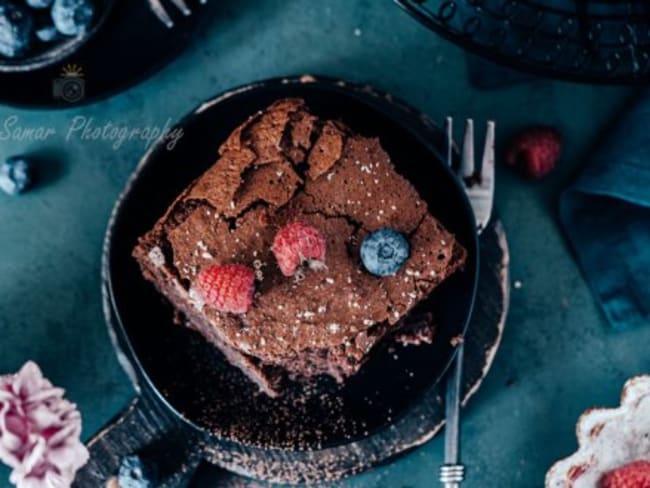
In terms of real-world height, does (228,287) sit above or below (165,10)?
below

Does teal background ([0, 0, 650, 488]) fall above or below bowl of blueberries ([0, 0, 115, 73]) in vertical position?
below

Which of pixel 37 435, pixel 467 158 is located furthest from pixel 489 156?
pixel 37 435

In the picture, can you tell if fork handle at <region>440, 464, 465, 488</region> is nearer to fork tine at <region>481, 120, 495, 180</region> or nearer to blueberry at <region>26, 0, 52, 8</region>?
fork tine at <region>481, 120, 495, 180</region>

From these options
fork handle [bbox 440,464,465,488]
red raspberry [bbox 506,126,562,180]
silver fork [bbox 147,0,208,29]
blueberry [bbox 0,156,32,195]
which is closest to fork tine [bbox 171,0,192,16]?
silver fork [bbox 147,0,208,29]

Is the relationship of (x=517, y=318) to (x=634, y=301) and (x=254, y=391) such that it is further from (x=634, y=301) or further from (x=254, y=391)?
(x=254, y=391)

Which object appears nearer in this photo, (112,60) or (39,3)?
(39,3)

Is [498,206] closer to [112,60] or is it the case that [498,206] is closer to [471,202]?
[471,202]
